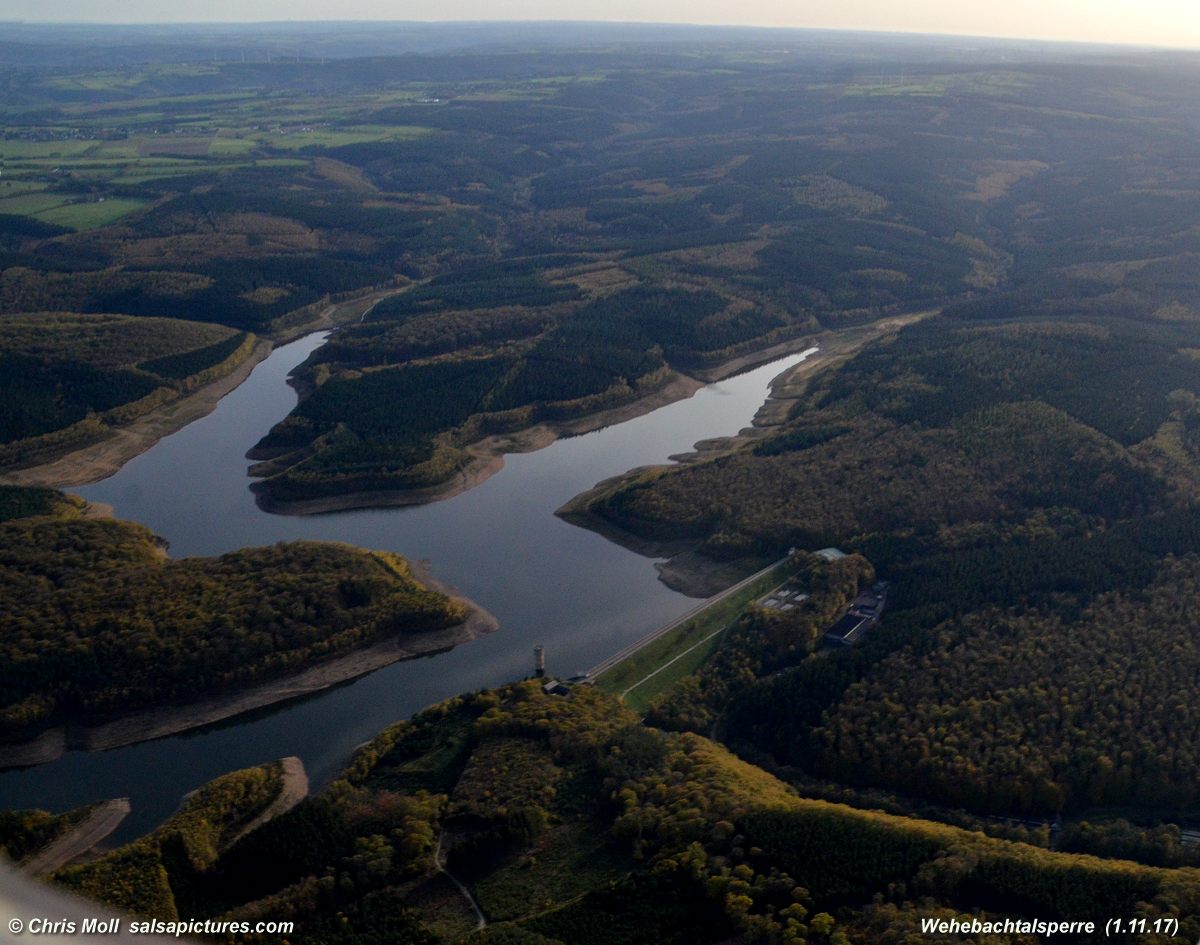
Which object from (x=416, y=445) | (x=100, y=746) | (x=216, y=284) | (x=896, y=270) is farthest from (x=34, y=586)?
(x=896, y=270)

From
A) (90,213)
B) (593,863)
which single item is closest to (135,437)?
(593,863)

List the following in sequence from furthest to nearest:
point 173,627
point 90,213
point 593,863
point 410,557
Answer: point 90,213 → point 410,557 → point 173,627 → point 593,863

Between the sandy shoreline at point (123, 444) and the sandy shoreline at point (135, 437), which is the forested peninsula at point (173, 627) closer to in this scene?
the sandy shoreline at point (123, 444)

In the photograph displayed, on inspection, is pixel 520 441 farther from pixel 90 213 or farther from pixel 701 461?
pixel 90 213

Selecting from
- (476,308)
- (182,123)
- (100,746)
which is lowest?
(100,746)

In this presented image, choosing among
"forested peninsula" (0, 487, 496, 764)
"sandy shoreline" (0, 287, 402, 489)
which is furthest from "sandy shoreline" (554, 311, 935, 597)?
"sandy shoreline" (0, 287, 402, 489)

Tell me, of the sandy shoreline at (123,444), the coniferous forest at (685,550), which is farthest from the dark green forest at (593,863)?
the sandy shoreline at (123,444)

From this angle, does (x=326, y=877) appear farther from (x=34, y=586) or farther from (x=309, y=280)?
(x=309, y=280)
